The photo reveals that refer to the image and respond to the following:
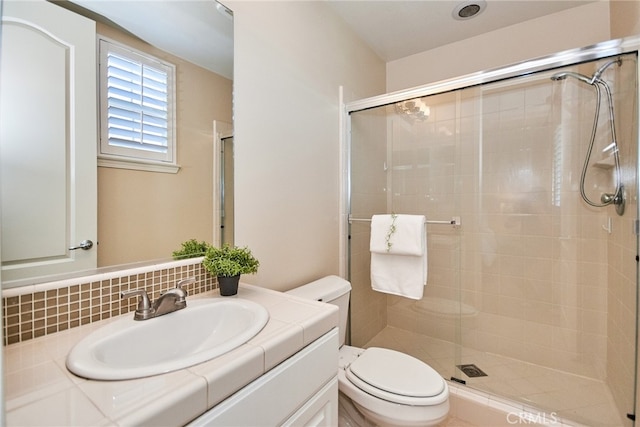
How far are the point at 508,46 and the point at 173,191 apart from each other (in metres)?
2.40

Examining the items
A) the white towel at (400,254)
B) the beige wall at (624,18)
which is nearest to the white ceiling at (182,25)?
the white towel at (400,254)

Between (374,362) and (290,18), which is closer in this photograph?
(374,362)

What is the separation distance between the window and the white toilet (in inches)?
33.5

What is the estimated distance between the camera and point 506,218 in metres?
2.01

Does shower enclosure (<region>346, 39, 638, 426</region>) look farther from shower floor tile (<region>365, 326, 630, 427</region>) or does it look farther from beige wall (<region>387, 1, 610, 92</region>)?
beige wall (<region>387, 1, 610, 92</region>)

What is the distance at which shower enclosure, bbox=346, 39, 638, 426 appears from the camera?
5.08 ft

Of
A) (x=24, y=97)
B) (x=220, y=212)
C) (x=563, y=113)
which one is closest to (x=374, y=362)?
(x=220, y=212)

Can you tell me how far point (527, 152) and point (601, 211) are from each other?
1.73 feet

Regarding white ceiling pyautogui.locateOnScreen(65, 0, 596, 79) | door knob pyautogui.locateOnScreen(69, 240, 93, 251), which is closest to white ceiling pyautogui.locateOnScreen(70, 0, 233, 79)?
white ceiling pyautogui.locateOnScreen(65, 0, 596, 79)

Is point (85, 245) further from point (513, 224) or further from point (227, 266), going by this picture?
point (513, 224)

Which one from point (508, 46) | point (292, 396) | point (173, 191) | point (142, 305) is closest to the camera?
point (292, 396)

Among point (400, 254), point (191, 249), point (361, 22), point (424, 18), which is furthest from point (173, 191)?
point (424, 18)

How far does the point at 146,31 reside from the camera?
98 cm

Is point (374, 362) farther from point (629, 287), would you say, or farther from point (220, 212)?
point (629, 287)
